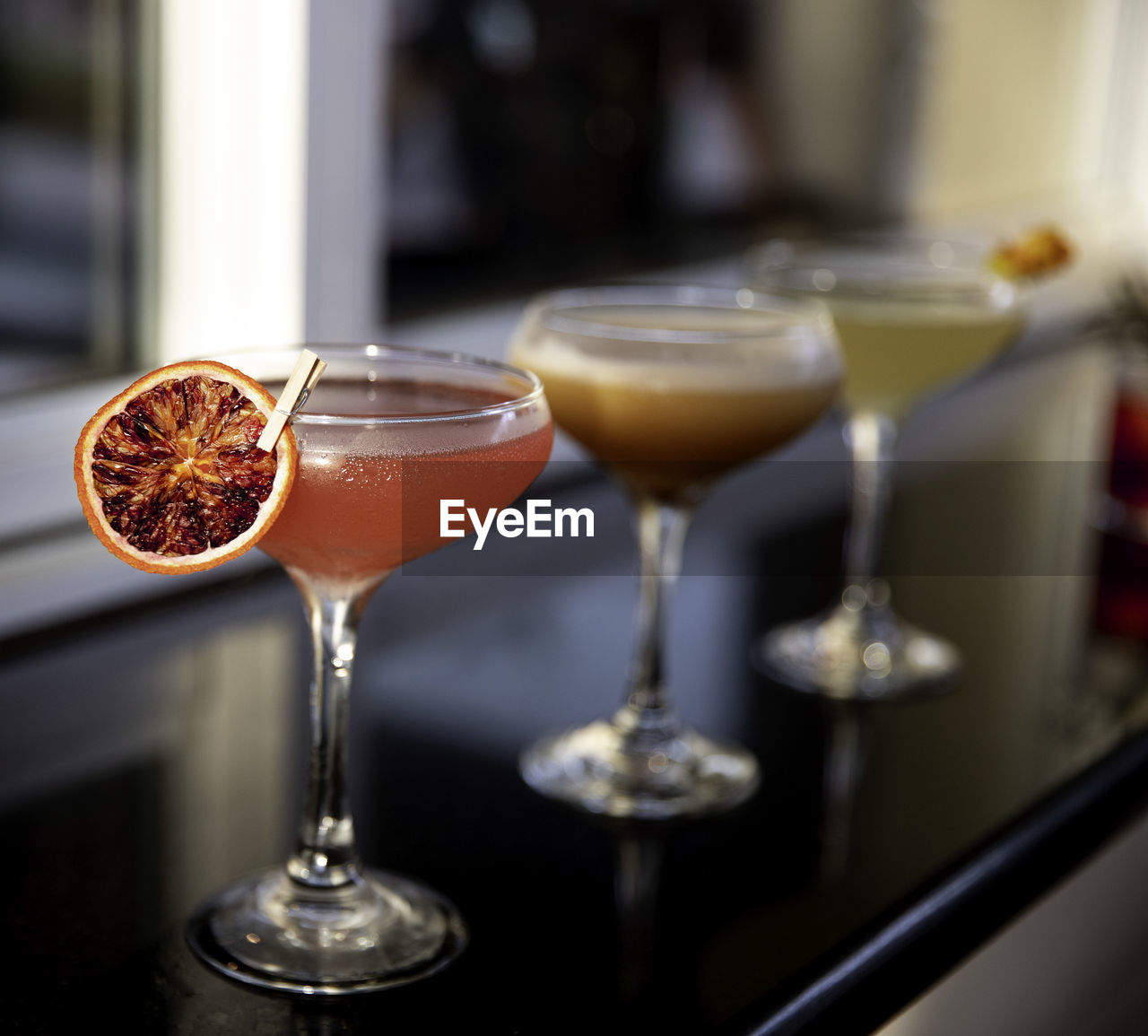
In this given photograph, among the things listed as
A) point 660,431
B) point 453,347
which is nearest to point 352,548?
point 660,431

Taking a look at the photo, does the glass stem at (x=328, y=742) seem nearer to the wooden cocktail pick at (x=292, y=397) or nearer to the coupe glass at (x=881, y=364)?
the wooden cocktail pick at (x=292, y=397)

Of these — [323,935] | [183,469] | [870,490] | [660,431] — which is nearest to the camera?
[183,469]

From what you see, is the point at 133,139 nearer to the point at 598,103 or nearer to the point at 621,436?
the point at 621,436

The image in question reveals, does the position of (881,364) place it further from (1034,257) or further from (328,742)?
(328,742)

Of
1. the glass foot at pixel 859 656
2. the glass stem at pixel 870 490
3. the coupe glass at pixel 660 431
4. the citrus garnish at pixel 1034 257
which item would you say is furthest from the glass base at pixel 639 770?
the citrus garnish at pixel 1034 257

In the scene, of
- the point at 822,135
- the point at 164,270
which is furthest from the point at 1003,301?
the point at 822,135

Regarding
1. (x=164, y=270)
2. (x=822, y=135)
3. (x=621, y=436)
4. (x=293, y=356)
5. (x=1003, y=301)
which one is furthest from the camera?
(x=822, y=135)

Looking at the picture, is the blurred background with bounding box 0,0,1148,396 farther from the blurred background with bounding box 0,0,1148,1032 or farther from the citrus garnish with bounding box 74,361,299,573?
the citrus garnish with bounding box 74,361,299,573
